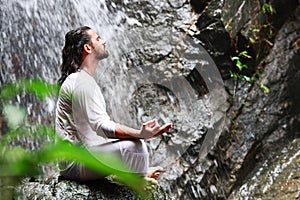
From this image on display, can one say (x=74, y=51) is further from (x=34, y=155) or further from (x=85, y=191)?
(x=34, y=155)

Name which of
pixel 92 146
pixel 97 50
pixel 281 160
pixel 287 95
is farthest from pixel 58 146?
pixel 287 95

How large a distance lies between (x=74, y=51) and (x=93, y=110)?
1.67 feet

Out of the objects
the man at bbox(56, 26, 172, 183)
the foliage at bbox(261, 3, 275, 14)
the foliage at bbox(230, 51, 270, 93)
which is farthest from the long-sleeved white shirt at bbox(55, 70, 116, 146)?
the foliage at bbox(261, 3, 275, 14)

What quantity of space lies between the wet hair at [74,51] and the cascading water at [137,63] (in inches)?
73.7

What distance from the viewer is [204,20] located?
5.23 meters

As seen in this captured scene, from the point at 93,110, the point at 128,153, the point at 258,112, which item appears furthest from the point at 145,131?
the point at 258,112

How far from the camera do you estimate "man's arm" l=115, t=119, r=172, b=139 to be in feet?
7.89

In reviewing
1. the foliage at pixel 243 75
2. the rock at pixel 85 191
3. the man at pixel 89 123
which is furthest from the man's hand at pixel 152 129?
the foliage at pixel 243 75

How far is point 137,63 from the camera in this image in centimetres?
500

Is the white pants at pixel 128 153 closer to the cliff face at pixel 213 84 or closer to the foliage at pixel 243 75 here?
the cliff face at pixel 213 84

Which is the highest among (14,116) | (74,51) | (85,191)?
(14,116)

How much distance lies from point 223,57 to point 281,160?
1.33m

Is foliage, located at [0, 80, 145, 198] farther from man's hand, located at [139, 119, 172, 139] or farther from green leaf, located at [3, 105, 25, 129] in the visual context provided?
man's hand, located at [139, 119, 172, 139]

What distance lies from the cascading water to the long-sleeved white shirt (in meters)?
2.00
